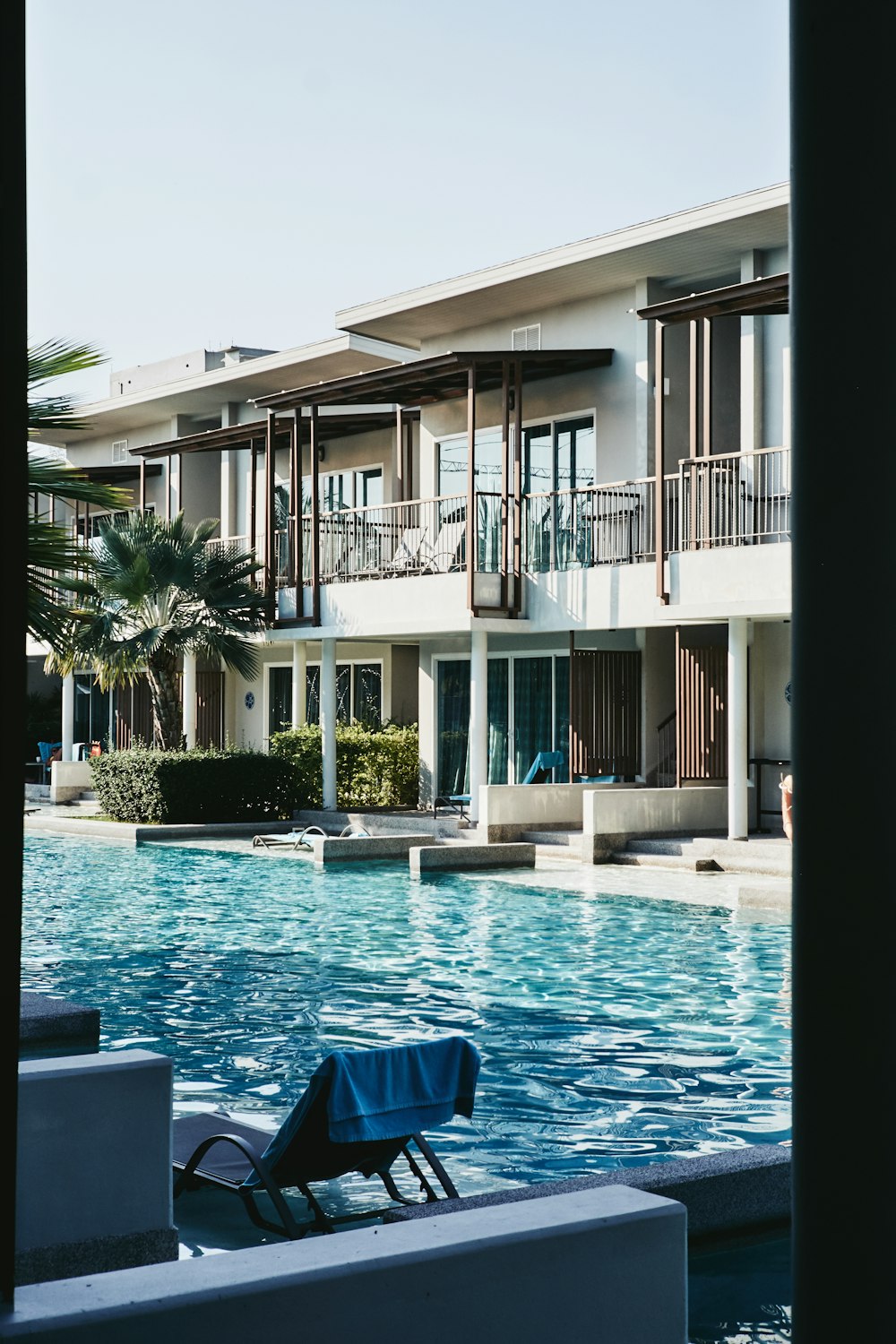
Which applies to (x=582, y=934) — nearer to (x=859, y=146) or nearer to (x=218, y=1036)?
(x=218, y=1036)

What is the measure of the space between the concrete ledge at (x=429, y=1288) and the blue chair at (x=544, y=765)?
2022cm

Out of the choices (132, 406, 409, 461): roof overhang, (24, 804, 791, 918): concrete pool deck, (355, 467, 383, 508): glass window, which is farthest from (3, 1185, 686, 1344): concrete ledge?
(355, 467, 383, 508): glass window

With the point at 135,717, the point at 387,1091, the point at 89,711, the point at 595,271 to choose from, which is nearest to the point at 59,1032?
the point at 387,1091

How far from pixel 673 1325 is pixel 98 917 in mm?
13012

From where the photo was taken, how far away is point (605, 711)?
2331 cm

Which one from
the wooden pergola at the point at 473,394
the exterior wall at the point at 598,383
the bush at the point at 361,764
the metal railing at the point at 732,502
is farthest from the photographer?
the bush at the point at 361,764

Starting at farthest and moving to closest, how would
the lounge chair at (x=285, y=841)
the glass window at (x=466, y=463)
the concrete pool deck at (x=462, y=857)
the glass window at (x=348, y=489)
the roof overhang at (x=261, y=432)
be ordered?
the glass window at (x=348, y=489), the roof overhang at (x=261, y=432), the glass window at (x=466, y=463), the lounge chair at (x=285, y=841), the concrete pool deck at (x=462, y=857)

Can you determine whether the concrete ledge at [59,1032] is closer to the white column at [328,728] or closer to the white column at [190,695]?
the white column at [328,728]

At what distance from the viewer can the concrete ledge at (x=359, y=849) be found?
67.1 feet

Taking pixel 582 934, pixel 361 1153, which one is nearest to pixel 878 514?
pixel 361 1153

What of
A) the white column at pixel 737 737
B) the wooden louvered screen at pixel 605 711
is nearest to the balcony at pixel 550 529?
the white column at pixel 737 737

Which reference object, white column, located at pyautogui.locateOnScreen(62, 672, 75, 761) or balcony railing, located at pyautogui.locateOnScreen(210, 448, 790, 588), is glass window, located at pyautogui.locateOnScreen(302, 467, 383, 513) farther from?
white column, located at pyautogui.locateOnScreen(62, 672, 75, 761)

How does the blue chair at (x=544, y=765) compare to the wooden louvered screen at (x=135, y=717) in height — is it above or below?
below

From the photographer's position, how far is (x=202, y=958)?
43.3 ft
